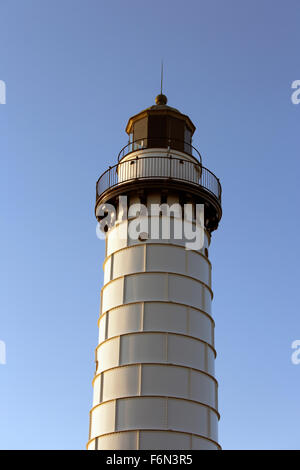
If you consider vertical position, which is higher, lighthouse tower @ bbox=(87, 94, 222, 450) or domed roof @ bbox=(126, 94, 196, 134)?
domed roof @ bbox=(126, 94, 196, 134)

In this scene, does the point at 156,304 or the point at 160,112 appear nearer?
the point at 156,304

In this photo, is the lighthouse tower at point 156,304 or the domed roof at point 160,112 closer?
the lighthouse tower at point 156,304

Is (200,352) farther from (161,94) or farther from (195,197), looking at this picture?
(161,94)

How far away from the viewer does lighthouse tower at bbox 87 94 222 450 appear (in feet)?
87.8

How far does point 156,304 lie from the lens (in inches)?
1120

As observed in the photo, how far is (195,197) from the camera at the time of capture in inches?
1220

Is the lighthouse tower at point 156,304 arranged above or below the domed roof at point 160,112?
below

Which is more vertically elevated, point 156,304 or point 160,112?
point 160,112

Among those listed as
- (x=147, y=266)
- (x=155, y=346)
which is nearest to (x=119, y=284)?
(x=147, y=266)

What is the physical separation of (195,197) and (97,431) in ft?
33.5

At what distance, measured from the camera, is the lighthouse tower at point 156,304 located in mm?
26766

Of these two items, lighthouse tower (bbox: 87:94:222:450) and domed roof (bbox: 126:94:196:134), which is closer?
lighthouse tower (bbox: 87:94:222:450)
